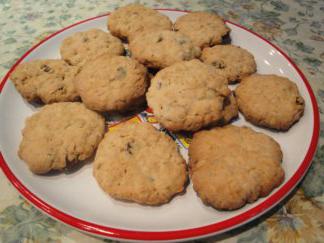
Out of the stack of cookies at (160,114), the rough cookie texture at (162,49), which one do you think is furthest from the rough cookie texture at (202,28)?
the rough cookie texture at (162,49)

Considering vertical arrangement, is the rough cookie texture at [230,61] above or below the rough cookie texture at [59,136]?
above

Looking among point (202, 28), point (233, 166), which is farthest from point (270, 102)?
point (202, 28)

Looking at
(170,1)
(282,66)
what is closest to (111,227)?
(282,66)

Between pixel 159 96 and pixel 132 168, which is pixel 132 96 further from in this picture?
pixel 132 168

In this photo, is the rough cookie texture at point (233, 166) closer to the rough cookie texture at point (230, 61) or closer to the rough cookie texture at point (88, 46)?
the rough cookie texture at point (230, 61)

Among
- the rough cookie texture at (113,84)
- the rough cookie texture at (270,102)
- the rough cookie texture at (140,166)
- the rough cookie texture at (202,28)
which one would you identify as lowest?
the rough cookie texture at (140,166)

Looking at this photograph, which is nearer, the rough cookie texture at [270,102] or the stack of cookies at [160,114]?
the stack of cookies at [160,114]
